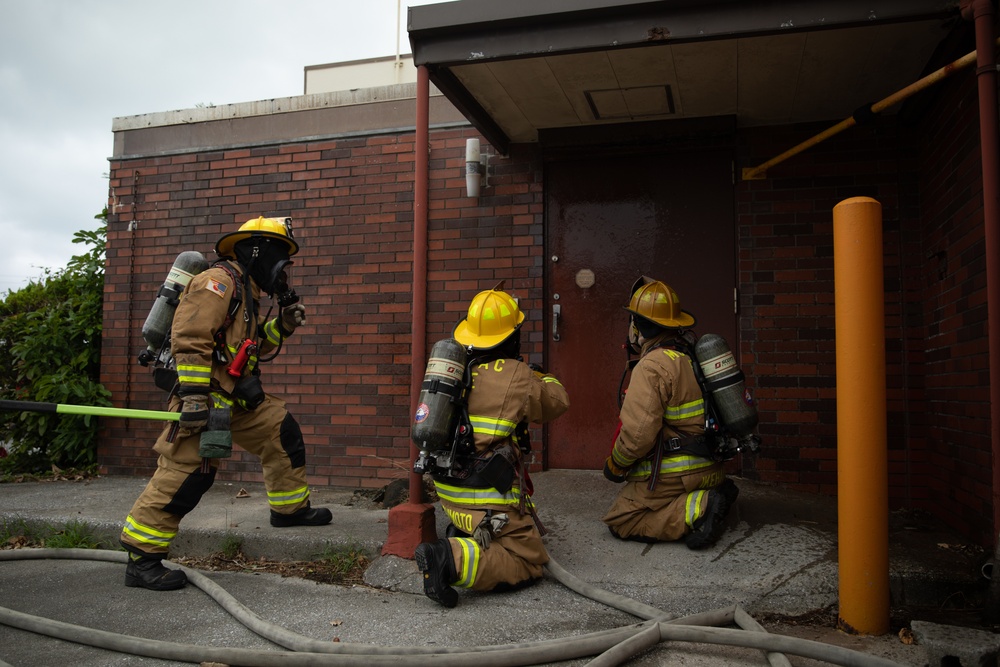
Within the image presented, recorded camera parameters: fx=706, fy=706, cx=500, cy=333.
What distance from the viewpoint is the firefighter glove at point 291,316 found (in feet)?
14.7

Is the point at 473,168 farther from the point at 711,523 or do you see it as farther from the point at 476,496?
the point at 711,523

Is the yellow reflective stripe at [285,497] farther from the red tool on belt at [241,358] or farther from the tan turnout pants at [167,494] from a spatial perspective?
the red tool on belt at [241,358]

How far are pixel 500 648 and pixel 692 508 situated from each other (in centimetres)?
162

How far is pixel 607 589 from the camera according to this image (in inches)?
149

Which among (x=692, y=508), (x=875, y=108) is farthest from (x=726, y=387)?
(x=875, y=108)

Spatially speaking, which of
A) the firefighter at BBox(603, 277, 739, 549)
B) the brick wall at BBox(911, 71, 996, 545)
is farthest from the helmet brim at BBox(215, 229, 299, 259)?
the brick wall at BBox(911, 71, 996, 545)

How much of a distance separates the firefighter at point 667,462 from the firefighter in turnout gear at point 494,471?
1.53ft

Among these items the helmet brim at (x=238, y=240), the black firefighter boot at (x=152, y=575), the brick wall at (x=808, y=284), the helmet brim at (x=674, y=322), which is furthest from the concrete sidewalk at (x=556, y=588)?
the helmet brim at (x=238, y=240)

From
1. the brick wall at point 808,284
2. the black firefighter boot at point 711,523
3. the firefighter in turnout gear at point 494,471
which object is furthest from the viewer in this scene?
the brick wall at point 808,284

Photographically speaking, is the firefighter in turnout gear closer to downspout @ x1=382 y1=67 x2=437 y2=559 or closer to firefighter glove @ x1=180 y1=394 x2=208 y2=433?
downspout @ x1=382 y1=67 x2=437 y2=559

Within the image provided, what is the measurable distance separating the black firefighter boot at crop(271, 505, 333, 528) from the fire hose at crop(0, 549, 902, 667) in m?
1.39

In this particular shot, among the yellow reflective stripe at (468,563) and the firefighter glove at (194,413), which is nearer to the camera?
the yellow reflective stripe at (468,563)

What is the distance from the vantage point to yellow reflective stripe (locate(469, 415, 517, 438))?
3684 mm

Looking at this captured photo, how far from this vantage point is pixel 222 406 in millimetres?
4031
